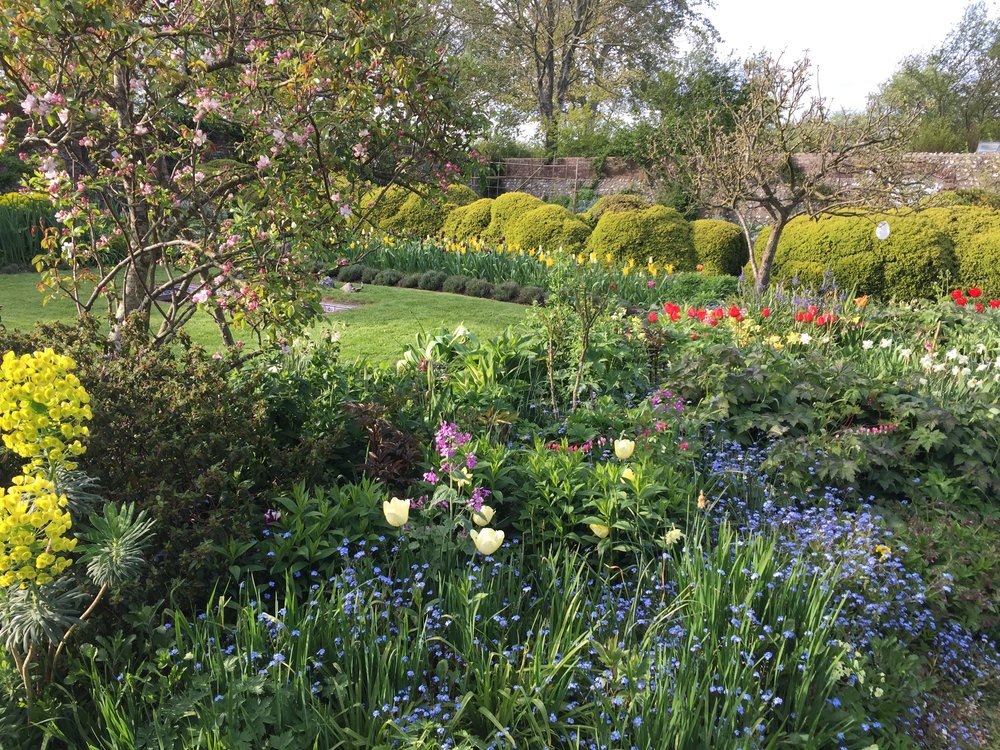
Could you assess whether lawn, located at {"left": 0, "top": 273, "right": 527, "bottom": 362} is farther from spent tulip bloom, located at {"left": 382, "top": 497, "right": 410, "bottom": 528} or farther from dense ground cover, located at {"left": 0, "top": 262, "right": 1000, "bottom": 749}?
spent tulip bloom, located at {"left": 382, "top": 497, "right": 410, "bottom": 528}

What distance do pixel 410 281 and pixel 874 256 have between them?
6.59 metres

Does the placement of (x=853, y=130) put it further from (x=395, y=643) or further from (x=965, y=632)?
(x=395, y=643)

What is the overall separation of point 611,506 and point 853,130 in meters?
7.23

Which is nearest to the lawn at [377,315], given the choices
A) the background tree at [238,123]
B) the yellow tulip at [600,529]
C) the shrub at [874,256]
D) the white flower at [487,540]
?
the background tree at [238,123]

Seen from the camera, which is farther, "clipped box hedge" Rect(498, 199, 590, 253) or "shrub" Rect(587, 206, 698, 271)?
"clipped box hedge" Rect(498, 199, 590, 253)

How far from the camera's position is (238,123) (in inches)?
142

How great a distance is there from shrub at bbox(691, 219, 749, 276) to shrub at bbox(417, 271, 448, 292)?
13.8 feet

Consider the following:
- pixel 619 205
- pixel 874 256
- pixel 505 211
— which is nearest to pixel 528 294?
pixel 619 205

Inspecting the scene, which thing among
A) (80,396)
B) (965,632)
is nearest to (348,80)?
(80,396)

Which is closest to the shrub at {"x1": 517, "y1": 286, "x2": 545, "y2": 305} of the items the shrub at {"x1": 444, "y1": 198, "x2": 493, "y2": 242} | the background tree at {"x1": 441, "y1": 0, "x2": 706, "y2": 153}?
the shrub at {"x1": 444, "y1": 198, "x2": 493, "y2": 242}

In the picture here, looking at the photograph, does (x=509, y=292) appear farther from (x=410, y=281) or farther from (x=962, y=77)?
(x=962, y=77)

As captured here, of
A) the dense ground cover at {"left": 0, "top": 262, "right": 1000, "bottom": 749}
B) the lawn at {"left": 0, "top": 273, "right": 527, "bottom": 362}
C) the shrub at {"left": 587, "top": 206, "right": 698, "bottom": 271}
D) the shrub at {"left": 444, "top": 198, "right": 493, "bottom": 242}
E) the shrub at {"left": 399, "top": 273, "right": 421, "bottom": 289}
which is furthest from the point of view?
the shrub at {"left": 444, "top": 198, "right": 493, "bottom": 242}

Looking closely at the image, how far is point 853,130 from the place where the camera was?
316 inches

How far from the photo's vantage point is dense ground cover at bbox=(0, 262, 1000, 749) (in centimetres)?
185
